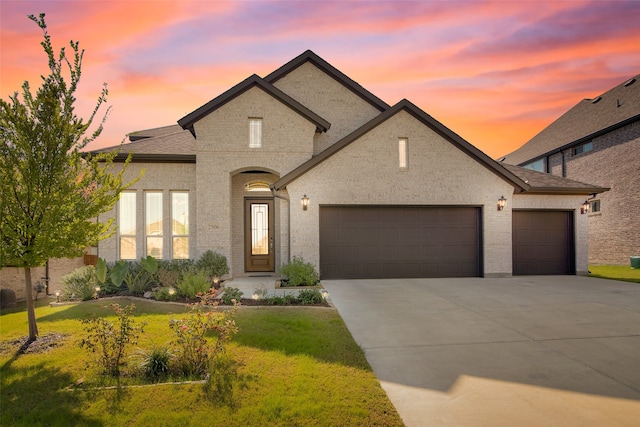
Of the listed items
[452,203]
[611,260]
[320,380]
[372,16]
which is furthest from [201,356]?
[611,260]

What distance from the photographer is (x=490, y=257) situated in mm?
11961

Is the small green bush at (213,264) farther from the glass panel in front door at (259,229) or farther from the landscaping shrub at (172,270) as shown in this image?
the glass panel in front door at (259,229)

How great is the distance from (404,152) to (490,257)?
4.84 metres

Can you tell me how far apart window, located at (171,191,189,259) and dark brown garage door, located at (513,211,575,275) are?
12.0 metres

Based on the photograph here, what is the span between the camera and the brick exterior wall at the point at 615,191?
17.8 meters

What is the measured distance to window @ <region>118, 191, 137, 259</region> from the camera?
11758mm

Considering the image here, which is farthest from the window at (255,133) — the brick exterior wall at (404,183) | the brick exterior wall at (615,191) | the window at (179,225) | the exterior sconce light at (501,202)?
the brick exterior wall at (615,191)

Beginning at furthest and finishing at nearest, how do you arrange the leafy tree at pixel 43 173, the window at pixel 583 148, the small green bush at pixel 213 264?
the window at pixel 583 148 → the small green bush at pixel 213 264 → the leafy tree at pixel 43 173

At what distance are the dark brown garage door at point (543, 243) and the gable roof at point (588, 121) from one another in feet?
33.4

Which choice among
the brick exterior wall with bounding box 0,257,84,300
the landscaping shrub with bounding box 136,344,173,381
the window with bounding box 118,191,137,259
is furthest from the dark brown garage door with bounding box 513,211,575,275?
the brick exterior wall with bounding box 0,257,84,300

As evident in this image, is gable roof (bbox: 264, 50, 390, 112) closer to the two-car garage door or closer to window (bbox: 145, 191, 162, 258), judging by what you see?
the two-car garage door

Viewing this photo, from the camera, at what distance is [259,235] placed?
42.4 ft

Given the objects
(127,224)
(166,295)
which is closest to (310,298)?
(166,295)

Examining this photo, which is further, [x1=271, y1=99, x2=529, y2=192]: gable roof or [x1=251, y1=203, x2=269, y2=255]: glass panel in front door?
[x1=251, y1=203, x2=269, y2=255]: glass panel in front door
